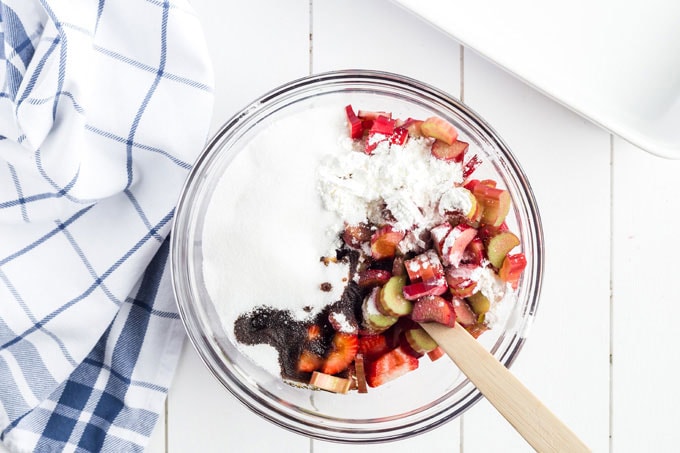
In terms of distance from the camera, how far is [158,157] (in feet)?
3.44

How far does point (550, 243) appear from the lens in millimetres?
1135

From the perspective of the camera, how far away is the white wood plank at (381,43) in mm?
1102

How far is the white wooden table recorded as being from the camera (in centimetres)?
110

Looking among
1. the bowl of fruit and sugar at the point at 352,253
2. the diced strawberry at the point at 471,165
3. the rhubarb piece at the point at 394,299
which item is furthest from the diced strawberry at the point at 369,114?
the rhubarb piece at the point at 394,299

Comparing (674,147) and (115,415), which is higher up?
(674,147)

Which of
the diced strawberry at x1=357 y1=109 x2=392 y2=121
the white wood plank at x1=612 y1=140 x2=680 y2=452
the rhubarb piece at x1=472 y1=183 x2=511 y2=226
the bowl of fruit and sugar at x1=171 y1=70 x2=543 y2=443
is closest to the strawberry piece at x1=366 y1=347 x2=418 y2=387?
the bowl of fruit and sugar at x1=171 y1=70 x2=543 y2=443

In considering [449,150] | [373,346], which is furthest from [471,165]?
[373,346]

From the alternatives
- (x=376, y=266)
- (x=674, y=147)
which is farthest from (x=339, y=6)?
(x=674, y=147)

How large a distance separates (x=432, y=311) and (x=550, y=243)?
382mm

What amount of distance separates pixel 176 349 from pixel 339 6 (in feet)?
2.06

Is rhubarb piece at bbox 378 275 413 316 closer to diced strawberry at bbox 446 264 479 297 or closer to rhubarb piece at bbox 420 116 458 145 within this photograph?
diced strawberry at bbox 446 264 479 297

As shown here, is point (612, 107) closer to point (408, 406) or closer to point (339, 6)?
point (339, 6)

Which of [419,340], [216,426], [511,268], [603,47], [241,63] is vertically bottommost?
[216,426]

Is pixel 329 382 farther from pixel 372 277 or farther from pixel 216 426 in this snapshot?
pixel 216 426
